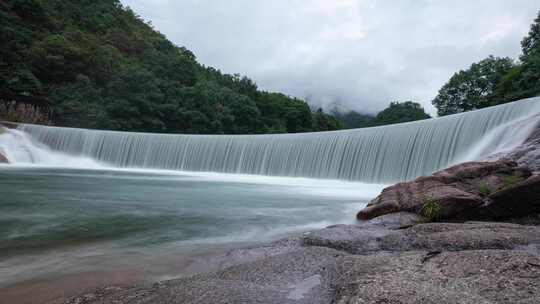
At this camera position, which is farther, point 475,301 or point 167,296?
point 167,296

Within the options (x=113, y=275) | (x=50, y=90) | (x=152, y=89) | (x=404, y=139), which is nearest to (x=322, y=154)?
(x=404, y=139)

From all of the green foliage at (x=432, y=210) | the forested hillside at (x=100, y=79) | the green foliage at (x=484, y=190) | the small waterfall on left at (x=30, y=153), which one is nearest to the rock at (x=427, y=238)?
the green foliage at (x=432, y=210)

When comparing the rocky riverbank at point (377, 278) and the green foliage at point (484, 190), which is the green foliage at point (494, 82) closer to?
the green foliage at point (484, 190)

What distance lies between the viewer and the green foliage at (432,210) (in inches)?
200

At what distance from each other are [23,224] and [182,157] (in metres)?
17.7

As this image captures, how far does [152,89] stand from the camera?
104 ft

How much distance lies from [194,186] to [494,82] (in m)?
33.0

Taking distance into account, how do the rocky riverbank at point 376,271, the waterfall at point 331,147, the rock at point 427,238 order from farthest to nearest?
the waterfall at point 331,147 < the rock at point 427,238 < the rocky riverbank at point 376,271

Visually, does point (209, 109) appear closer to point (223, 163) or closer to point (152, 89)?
point (152, 89)

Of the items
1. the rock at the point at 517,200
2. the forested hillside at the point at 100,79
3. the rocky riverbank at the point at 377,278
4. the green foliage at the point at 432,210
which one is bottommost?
the rocky riverbank at the point at 377,278

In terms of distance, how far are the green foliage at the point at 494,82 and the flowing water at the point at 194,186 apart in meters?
13.8

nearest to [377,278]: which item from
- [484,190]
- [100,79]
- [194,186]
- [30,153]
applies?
[484,190]

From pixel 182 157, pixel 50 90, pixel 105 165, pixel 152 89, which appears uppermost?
pixel 152 89

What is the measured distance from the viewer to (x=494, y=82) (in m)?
33.8
